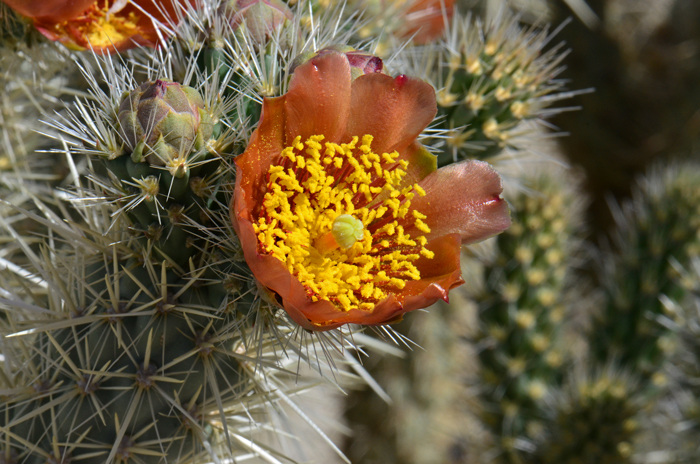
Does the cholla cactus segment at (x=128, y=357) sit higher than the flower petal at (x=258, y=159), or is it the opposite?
the flower petal at (x=258, y=159)

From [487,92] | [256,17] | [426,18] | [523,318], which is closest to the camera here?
[256,17]

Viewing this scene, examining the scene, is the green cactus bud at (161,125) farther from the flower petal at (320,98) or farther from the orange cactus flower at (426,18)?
the orange cactus flower at (426,18)

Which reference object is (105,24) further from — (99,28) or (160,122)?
(160,122)

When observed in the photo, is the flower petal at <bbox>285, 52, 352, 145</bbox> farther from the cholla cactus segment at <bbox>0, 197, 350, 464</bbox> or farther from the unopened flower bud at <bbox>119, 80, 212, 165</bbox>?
the cholla cactus segment at <bbox>0, 197, 350, 464</bbox>

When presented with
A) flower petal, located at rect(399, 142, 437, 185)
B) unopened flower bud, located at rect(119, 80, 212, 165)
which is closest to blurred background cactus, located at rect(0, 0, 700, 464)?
unopened flower bud, located at rect(119, 80, 212, 165)

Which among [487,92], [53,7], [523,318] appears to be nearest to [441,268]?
[487,92]

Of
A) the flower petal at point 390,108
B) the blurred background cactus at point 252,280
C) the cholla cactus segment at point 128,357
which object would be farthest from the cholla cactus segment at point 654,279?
the cholla cactus segment at point 128,357
